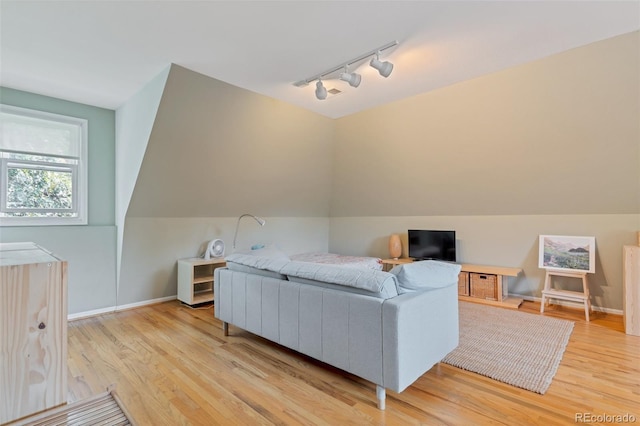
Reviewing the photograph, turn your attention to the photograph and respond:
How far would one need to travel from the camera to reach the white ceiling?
2.17 metres

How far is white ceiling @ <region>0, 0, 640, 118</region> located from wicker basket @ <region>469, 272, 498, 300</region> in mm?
2621

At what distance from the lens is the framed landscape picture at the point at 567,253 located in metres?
3.80

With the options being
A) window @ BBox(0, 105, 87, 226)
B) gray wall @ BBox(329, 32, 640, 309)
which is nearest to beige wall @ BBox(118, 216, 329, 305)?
window @ BBox(0, 105, 87, 226)

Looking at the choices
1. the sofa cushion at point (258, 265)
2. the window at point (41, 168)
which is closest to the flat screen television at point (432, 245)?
the sofa cushion at point (258, 265)

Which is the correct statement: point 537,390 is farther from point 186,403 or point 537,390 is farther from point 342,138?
point 342,138

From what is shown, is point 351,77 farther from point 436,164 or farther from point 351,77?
point 436,164

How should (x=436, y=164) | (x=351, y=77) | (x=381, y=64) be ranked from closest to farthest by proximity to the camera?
(x=381, y=64)
(x=351, y=77)
(x=436, y=164)

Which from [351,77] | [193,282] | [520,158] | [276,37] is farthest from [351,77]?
[193,282]

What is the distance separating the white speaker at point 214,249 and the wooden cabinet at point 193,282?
0.36 feet

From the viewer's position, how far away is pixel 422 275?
2113 millimetres

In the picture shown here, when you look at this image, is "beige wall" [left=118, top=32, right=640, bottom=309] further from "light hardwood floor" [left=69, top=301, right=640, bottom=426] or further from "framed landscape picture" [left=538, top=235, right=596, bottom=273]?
"light hardwood floor" [left=69, top=301, right=640, bottom=426]

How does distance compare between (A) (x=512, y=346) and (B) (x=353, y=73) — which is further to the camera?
(B) (x=353, y=73)

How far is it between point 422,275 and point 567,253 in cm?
304

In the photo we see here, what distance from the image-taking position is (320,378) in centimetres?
227
